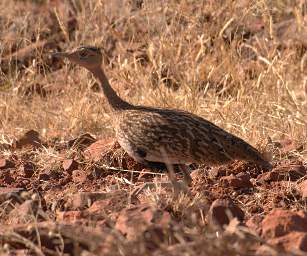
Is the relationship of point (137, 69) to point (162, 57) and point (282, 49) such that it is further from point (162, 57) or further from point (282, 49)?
point (282, 49)

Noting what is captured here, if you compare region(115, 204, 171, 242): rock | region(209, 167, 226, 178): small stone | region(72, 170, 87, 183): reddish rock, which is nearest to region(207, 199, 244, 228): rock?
region(115, 204, 171, 242): rock

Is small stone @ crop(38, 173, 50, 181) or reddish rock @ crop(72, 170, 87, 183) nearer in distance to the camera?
reddish rock @ crop(72, 170, 87, 183)

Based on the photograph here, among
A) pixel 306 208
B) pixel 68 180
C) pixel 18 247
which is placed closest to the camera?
pixel 18 247

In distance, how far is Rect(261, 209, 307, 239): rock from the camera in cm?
392

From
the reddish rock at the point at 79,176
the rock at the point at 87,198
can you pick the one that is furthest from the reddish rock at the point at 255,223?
the reddish rock at the point at 79,176

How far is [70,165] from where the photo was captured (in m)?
6.05

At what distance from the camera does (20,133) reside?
6859mm

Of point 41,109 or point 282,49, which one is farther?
point 282,49

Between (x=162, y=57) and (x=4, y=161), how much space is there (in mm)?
2042

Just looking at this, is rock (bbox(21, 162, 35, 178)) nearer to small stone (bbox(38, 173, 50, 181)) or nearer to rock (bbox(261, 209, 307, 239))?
small stone (bbox(38, 173, 50, 181))

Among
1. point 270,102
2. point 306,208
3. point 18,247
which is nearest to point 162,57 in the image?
point 270,102

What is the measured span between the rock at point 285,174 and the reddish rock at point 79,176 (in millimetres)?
1139

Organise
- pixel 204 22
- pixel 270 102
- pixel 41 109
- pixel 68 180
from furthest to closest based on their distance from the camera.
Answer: pixel 204 22
pixel 41 109
pixel 270 102
pixel 68 180

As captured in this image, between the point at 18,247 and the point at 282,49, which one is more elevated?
the point at 18,247
